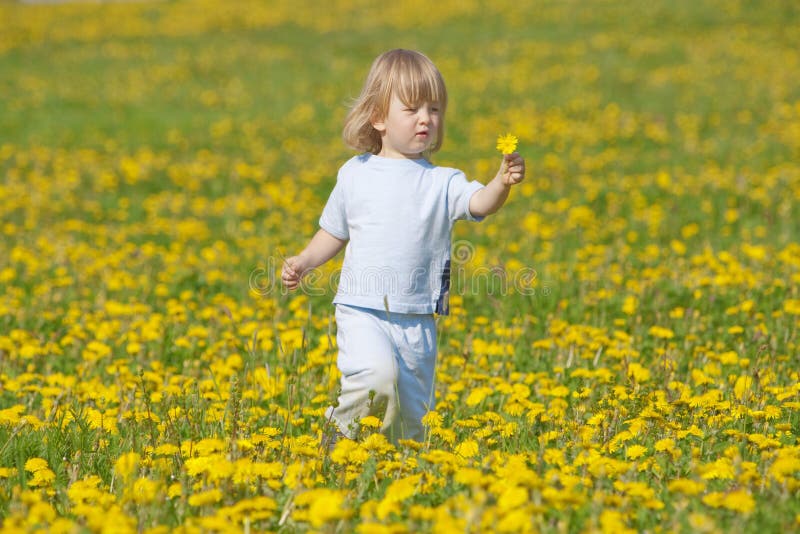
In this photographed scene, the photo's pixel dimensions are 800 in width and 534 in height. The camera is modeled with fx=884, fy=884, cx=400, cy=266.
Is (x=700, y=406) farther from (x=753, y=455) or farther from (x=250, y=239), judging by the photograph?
(x=250, y=239)

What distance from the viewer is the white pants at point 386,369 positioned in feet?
11.3

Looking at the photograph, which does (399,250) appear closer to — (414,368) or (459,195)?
(459,195)

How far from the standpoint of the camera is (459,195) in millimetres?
3531

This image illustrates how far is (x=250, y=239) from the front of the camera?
8047 millimetres

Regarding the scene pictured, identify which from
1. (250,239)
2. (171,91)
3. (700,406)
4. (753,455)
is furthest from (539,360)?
(171,91)

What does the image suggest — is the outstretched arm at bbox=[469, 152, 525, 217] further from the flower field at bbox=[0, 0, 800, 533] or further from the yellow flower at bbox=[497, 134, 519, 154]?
the flower field at bbox=[0, 0, 800, 533]

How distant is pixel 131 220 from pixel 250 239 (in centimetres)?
204

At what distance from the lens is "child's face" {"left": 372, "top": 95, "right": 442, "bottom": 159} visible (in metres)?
3.60

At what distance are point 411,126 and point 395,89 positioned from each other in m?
0.16

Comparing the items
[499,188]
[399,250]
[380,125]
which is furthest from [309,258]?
[499,188]

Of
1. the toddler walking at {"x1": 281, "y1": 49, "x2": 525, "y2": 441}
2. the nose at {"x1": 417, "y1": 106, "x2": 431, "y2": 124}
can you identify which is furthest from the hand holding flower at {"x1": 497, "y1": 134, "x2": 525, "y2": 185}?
the nose at {"x1": 417, "y1": 106, "x2": 431, "y2": 124}

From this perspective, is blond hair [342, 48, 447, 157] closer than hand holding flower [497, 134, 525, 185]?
No

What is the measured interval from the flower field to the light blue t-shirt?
14.4 inches

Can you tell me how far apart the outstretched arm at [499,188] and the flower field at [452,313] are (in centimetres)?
84
